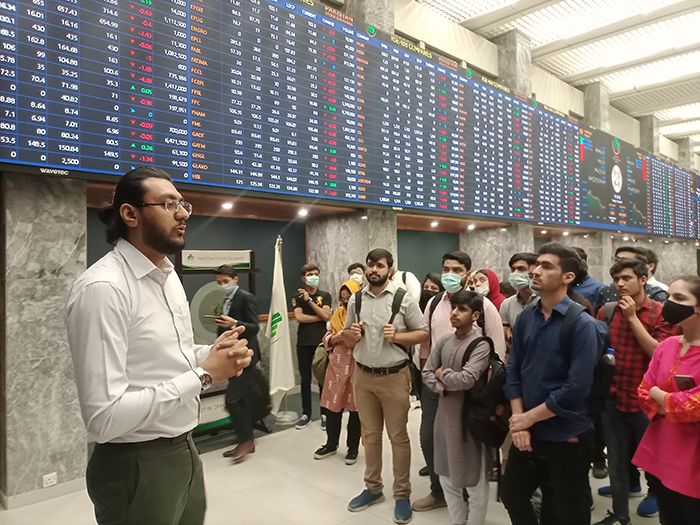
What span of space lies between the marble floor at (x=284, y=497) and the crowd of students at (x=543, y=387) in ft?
0.53

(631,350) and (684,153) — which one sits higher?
(684,153)

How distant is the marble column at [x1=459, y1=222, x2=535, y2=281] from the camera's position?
25.3 ft

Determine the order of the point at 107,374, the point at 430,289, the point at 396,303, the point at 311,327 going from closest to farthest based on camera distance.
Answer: the point at 107,374 → the point at 396,303 → the point at 430,289 → the point at 311,327

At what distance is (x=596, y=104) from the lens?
1054cm

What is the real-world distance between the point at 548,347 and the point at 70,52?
12.1 ft

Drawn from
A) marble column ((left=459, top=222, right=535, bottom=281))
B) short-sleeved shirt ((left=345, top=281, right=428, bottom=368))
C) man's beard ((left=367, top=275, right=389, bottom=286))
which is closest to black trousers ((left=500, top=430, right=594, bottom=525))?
short-sleeved shirt ((left=345, top=281, right=428, bottom=368))

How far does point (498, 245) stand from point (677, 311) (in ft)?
19.5

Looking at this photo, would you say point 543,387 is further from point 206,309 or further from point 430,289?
point 206,309

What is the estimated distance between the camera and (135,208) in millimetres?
1501

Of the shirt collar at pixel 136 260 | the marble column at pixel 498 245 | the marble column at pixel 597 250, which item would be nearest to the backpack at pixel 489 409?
the shirt collar at pixel 136 260

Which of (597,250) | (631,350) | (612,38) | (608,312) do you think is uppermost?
(612,38)

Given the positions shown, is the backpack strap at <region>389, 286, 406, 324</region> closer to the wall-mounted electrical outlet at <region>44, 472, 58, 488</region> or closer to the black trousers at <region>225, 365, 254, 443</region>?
the black trousers at <region>225, 365, 254, 443</region>

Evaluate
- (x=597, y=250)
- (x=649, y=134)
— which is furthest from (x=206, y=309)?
(x=649, y=134)

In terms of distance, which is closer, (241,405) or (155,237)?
(155,237)
